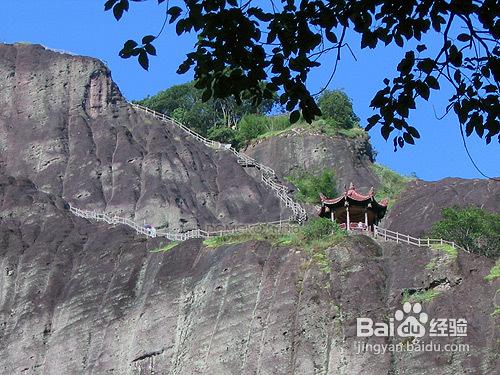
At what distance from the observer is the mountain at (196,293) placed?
4716cm

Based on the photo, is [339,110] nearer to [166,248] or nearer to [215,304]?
[166,248]

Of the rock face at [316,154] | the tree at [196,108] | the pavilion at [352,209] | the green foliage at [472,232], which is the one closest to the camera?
the green foliage at [472,232]

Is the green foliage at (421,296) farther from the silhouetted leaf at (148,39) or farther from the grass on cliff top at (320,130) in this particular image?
the silhouetted leaf at (148,39)

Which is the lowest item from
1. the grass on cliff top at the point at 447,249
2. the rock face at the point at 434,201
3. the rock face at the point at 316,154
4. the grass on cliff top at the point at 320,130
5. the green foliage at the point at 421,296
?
the green foliage at the point at 421,296

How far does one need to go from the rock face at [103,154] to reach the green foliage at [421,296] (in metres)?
17.4

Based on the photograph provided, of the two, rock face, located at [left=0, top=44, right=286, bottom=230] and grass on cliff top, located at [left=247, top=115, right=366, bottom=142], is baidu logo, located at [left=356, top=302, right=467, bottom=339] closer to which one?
rock face, located at [left=0, top=44, right=286, bottom=230]

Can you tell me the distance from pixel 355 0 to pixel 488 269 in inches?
1427

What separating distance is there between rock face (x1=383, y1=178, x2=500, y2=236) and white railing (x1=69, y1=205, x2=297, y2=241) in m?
6.85

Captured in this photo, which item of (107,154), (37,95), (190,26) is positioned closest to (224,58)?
(190,26)

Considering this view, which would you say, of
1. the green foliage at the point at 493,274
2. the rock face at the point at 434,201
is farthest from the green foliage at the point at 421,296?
the rock face at the point at 434,201

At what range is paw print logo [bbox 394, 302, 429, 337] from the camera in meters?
46.7

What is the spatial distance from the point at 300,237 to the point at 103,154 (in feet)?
70.3

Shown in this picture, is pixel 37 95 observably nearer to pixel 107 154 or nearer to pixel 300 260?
pixel 107 154

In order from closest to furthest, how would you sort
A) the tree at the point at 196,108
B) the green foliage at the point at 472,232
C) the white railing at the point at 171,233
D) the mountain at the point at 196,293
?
the mountain at the point at 196,293
the green foliage at the point at 472,232
the white railing at the point at 171,233
the tree at the point at 196,108
